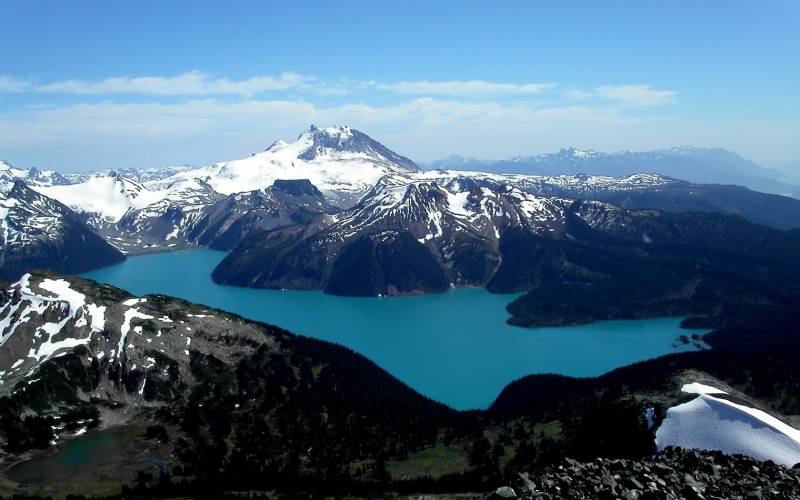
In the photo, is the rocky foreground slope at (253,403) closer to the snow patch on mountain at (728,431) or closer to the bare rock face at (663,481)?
the snow patch on mountain at (728,431)

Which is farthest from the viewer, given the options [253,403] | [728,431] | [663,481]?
[253,403]

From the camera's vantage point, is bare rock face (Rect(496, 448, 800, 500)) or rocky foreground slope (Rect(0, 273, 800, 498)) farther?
rocky foreground slope (Rect(0, 273, 800, 498))

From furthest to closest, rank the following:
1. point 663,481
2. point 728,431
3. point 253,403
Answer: point 253,403 → point 728,431 → point 663,481

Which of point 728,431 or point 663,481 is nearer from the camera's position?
point 663,481

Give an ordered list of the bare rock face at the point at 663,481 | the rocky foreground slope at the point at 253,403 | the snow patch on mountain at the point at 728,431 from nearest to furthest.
→ the bare rock face at the point at 663,481 < the snow patch on mountain at the point at 728,431 < the rocky foreground slope at the point at 253,403

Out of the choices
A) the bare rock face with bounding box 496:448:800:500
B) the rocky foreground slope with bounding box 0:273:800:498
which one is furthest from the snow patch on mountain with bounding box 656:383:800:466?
the bare rock face with bounding box 496:448:800:500

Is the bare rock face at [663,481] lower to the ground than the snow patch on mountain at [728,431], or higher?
higher

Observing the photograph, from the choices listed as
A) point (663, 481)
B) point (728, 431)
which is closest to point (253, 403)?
point (728, 431)

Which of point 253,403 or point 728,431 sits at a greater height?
point 728,431

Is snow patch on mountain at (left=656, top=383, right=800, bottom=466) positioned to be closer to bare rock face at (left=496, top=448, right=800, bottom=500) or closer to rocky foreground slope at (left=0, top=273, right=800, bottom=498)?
rocky foreground slope at (left=0, top=273, right=800, bottom=498)

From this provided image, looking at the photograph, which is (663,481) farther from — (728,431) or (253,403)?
(253,403)

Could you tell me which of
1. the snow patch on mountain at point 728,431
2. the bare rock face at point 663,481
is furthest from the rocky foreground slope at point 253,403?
the bare rock face at point 663,481

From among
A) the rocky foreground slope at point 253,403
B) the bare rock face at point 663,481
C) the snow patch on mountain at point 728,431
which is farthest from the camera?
the rocky foreground slope at point 253,403
